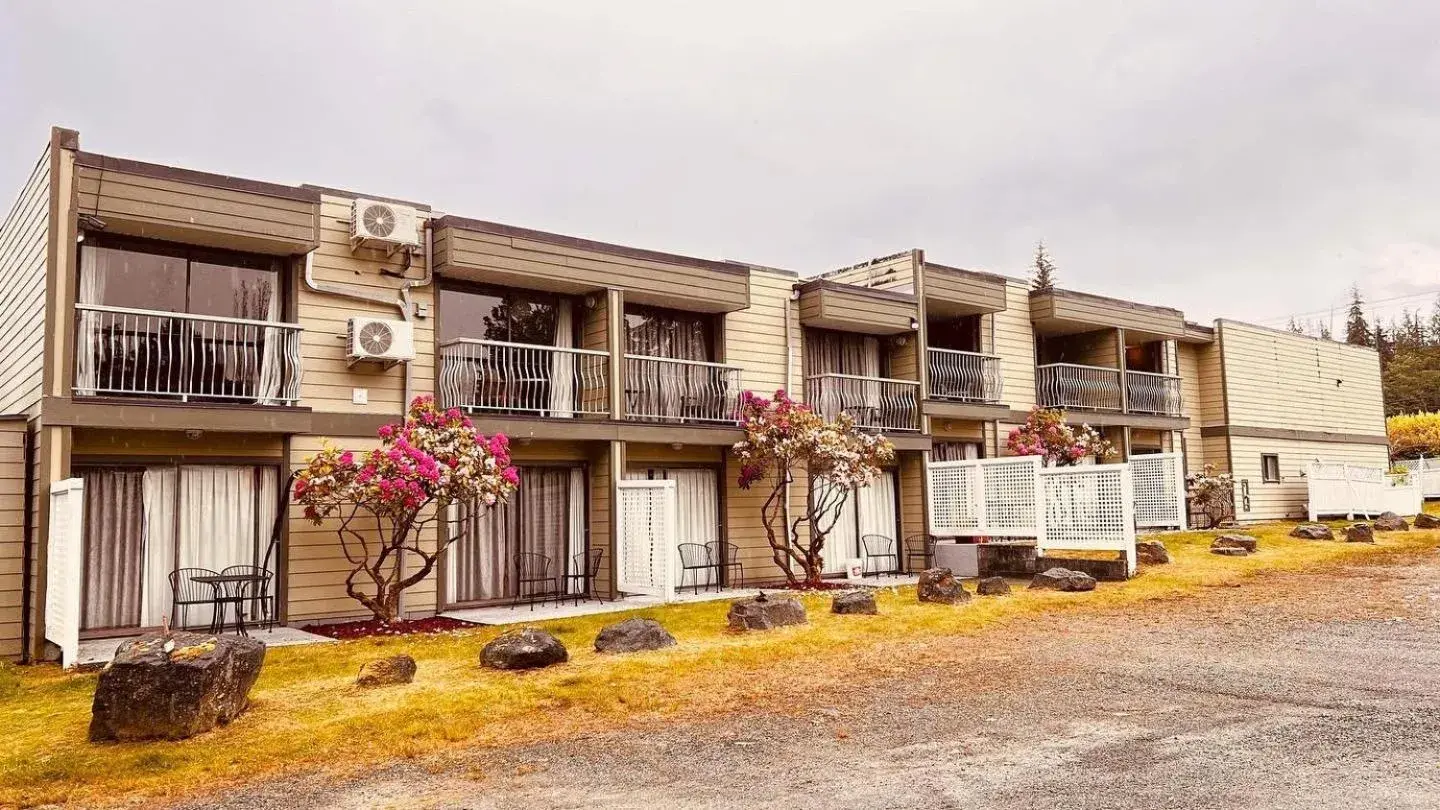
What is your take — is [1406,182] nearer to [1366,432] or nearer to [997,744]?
[1366,432]

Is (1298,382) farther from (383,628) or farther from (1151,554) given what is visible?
(383,628)

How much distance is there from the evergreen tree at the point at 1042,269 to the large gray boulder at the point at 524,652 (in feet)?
167

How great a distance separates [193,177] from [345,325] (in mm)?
2373

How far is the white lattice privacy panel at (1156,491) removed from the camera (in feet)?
58.9

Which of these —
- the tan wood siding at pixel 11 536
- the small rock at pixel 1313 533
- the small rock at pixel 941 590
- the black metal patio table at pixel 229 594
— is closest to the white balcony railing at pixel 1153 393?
the small rock at pixel 1313 533

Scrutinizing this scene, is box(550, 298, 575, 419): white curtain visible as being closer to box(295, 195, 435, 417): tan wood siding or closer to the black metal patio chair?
box(295, 195, 435, 417): tan wood siding

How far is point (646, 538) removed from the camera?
43.8ft

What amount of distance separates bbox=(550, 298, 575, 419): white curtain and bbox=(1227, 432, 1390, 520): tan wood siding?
18.1m

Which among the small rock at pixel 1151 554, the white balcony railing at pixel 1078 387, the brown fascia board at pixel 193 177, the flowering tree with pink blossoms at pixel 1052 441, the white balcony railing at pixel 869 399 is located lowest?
the small rock at pixel 1151 554

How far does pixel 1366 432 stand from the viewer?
29.3 metres

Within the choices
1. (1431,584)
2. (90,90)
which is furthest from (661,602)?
(90,90)

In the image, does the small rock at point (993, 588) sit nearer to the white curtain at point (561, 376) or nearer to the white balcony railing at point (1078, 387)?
the white curtain at point (561, 376)

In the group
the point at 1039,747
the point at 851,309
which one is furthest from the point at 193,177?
the point at 1039,747

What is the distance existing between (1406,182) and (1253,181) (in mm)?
2911
